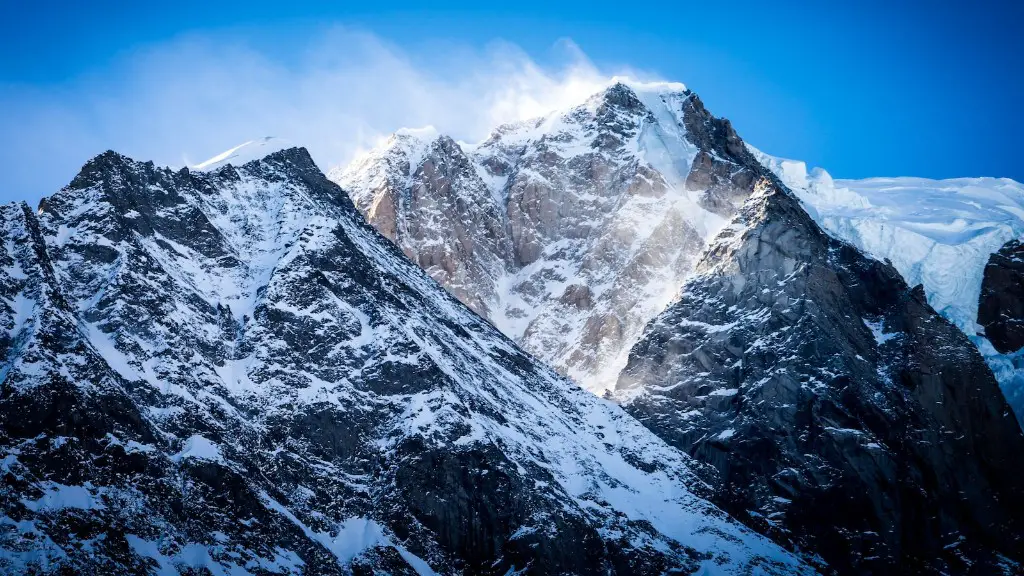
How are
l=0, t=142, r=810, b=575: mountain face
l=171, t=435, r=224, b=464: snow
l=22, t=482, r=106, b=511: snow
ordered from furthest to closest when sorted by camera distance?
1. l=171, t=435, r=224, b=464: snow
2. l=0, t=142, r=810, b=575: mountain face
3. l=22, t=482, r=106, b=511: snow

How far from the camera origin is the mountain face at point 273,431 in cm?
13975

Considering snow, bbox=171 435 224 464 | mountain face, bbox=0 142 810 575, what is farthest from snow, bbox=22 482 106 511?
snow, bbox=171 435 224 464

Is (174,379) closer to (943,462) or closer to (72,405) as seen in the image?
(72,405)

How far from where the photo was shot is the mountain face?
140 m

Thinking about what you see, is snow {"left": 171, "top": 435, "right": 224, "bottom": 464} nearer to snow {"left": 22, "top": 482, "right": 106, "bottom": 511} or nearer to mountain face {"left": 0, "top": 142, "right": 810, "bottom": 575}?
mountain face {"left": 0, "top": 142, "right": 810, "bottom": 575}

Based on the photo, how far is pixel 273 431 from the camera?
160500mm

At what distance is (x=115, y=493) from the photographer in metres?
139

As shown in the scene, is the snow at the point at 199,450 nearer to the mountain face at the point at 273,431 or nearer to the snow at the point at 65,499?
the mountain face at the point at 273,431

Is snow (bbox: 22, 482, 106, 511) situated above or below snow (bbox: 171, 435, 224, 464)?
below

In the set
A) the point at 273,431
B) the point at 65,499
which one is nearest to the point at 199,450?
the point at 273,431

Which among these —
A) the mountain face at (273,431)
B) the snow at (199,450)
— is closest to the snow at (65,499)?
the mountain face at (273,431)

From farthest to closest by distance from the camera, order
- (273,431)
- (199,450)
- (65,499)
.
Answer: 1. (273,431)
2. (199,450)
3. (65,499)

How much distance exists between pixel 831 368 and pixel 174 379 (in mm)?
107704

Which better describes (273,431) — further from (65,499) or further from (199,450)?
(65,499)
